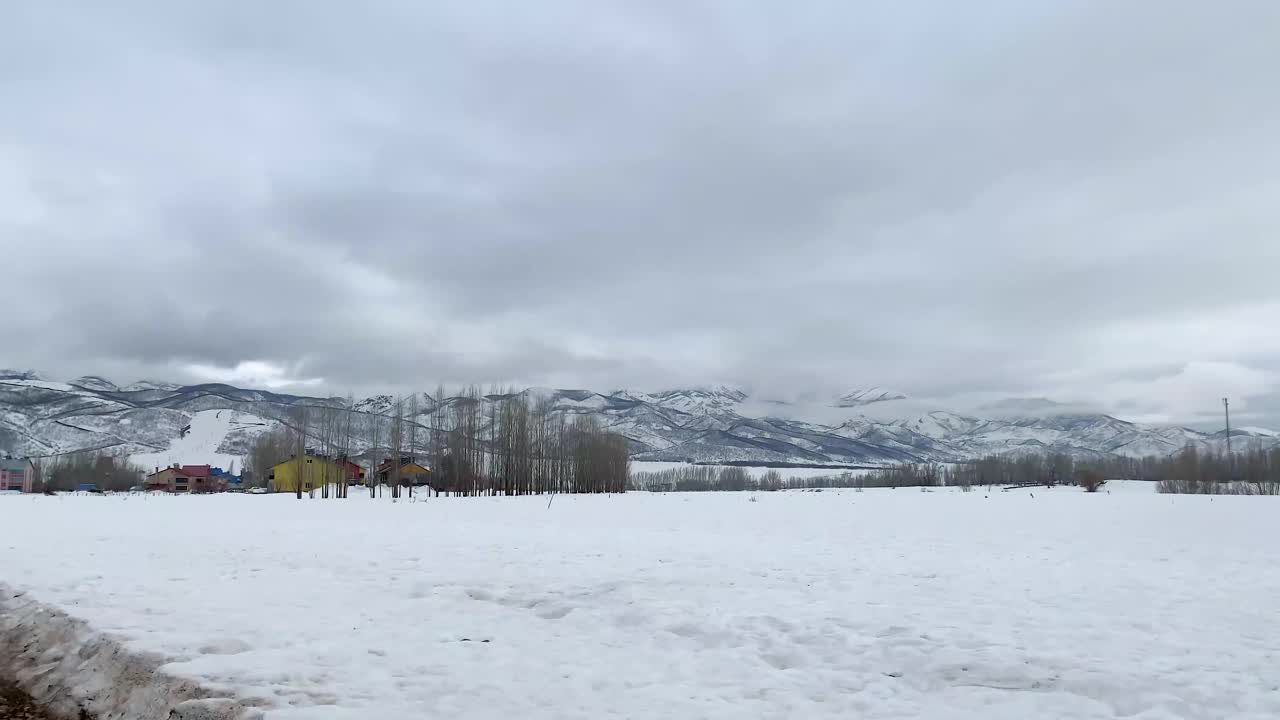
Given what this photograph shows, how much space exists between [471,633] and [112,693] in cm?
313

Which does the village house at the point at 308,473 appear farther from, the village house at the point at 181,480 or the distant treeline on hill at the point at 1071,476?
the distant treeline on hill at the point at 1071,476

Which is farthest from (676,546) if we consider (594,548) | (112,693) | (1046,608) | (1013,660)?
(112,693)

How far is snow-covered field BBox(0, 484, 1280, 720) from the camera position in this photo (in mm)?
5887

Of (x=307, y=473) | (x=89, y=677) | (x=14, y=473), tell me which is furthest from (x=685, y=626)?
(x=14, y=473)

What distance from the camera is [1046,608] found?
9.17 meters

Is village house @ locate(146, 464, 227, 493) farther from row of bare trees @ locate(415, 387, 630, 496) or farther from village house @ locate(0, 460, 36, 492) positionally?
row of bare trees @ locate(415, 387, 630, 496)

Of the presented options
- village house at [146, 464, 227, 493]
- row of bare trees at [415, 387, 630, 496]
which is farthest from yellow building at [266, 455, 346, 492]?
village house at [146, 464, 227, 493]

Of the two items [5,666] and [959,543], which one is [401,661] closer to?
[5,666]

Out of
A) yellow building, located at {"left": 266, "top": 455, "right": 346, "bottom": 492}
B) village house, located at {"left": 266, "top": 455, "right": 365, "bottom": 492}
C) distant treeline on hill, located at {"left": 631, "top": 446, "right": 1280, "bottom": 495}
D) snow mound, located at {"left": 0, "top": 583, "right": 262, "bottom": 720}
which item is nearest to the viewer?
snow mound, located at {"left": 0, "top": 583, "right": 262, "bottom": 720}

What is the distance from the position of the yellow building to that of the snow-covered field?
63.2 meters

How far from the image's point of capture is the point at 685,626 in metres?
8.09

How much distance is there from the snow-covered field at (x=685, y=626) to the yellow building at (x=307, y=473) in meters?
63.2

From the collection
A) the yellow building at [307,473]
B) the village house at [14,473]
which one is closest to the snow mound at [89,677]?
the yellow building at [307,473]

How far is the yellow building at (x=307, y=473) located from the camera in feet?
247
